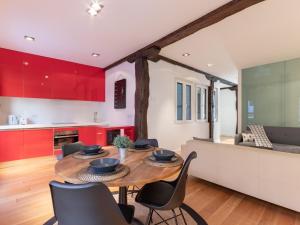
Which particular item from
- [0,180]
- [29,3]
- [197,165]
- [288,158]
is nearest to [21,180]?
[0,180]

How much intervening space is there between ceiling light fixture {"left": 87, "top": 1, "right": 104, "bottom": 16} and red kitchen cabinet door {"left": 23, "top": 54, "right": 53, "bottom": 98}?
8.00 feet

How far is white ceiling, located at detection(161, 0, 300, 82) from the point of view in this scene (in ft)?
8.02

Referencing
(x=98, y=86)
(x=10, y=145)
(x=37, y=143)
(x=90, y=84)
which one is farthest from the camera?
(x=98, y=86)

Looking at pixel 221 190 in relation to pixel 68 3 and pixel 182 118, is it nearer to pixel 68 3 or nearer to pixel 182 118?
pixel 182 118

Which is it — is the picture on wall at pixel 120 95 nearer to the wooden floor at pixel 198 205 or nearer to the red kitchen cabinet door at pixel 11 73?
the red kitchen cabinet door at pixel 11 73

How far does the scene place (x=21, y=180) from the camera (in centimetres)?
291

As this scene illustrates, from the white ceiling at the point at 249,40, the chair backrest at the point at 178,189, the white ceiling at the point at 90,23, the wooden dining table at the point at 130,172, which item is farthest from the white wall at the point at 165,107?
the chair backrest at the point at 178,189

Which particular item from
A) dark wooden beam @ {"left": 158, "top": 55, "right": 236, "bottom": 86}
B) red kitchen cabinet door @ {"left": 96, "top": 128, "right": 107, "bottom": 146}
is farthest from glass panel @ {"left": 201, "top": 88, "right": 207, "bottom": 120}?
red kitchen cabinet door @ {"left": 96, "top": 128, "right": 107, "bottom": 146}

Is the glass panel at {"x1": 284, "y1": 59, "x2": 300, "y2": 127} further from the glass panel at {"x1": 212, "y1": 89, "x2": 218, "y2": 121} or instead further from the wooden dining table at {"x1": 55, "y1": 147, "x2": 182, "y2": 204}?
the wooden dining table at {"x1": 55, "y1": 147, "x2": 182, "y2": 204}

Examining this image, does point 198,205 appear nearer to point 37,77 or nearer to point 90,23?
point 90,23

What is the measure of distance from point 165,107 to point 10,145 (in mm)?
3540

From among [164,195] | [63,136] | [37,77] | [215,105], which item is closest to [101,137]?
[63,136]

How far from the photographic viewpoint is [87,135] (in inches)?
177

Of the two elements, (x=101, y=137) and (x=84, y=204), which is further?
(x=101, y=137)
